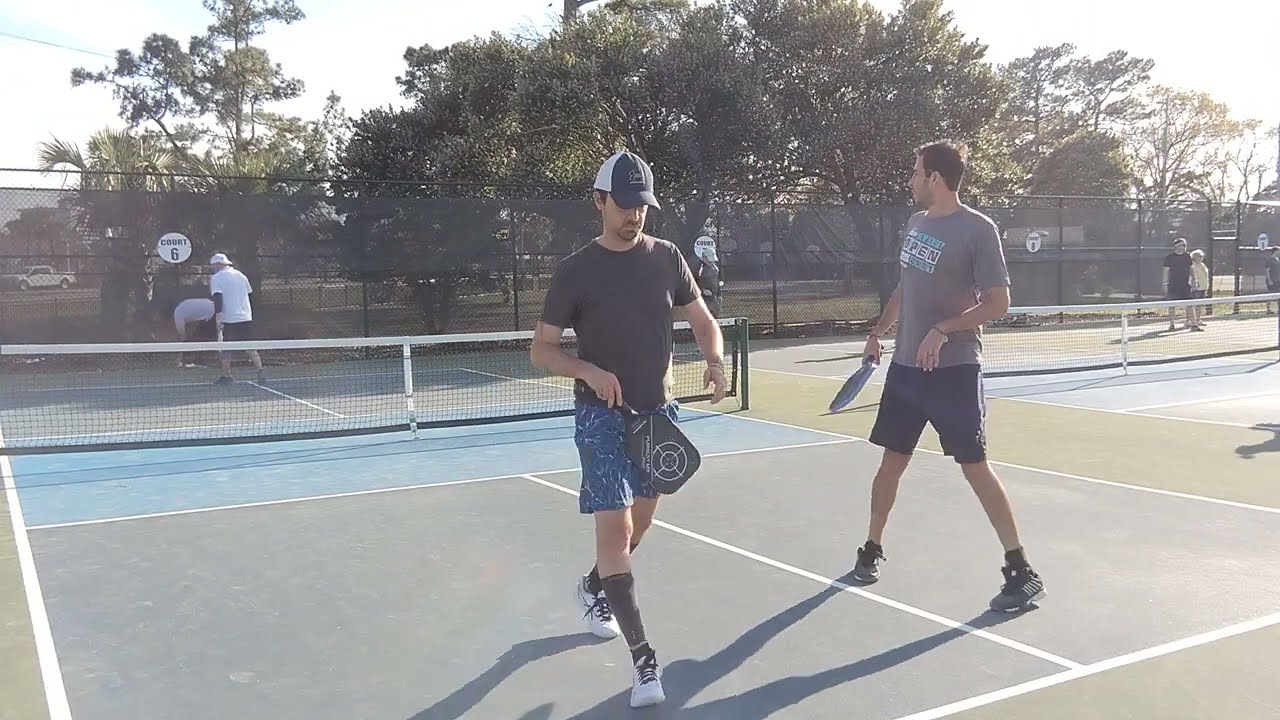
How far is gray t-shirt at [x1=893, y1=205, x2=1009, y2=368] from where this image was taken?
14.1 feet

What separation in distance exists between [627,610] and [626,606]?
0.01 meters

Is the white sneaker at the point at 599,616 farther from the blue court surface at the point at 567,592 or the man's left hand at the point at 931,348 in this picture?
the man's left hand at the point at 931,348

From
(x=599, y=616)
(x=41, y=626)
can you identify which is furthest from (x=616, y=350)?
(x=41, y=626)

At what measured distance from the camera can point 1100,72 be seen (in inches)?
2194

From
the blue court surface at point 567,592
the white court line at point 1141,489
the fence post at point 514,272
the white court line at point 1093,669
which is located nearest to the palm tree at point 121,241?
the fence post at point 514,272

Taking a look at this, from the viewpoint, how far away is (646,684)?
340 cm

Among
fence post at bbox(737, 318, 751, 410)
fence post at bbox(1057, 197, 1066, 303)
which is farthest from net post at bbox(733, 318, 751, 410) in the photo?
fence post at bbox(1057, 197, 1066, 303)

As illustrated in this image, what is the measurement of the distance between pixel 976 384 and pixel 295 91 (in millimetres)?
40587

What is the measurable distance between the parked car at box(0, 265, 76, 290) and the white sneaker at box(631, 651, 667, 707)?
47.0 ft

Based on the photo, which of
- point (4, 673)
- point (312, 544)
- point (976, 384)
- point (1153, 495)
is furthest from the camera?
point (1153, 495)

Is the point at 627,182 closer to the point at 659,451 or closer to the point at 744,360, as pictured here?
the point at 659,451

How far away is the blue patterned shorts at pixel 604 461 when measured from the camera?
11.5ft

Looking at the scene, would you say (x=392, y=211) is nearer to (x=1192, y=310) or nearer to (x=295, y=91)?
(x=1192, y=310)

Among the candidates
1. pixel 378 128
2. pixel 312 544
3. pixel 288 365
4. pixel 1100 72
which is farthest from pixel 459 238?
pixel 1100 72
